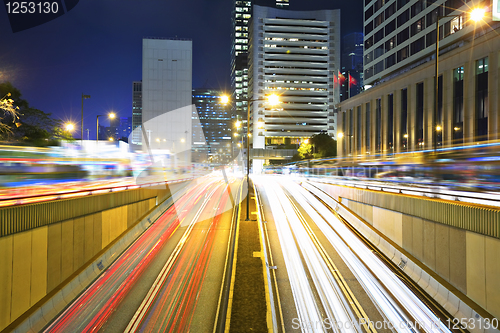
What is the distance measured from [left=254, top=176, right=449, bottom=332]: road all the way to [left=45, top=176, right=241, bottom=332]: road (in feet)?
7.30

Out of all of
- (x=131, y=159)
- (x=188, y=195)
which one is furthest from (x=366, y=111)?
(x=131, y=159)

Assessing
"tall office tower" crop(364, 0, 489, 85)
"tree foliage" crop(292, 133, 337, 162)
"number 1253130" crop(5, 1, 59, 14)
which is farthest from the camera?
"tree foliage" crop(292, 133, 337, 162)

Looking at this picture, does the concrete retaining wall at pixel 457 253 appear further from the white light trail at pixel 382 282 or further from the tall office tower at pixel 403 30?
the tall office tower at pixel 403 30

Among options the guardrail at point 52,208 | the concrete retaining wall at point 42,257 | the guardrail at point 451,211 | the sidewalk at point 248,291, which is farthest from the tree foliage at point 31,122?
the guardrail at point 451,211

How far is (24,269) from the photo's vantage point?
8383 mm

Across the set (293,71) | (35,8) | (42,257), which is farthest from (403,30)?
(293,71)

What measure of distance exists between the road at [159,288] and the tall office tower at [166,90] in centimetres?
3380

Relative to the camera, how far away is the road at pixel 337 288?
8.52 m

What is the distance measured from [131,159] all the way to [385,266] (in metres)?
22.4

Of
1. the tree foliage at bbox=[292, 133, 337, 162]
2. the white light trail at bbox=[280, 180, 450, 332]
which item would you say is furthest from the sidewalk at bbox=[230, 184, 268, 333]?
the tree foliage at bbox=[292, 133, 337, 162]

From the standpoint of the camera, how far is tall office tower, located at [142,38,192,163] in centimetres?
4966

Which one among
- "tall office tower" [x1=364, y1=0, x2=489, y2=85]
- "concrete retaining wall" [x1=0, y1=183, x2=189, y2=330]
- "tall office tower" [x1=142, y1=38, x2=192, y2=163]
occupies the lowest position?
"concrete retaining wall" [x1=0, y1=183, x2=189, y2=330]

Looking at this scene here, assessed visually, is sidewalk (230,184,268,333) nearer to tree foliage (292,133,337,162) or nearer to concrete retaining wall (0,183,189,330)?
concrete retaining wall (0,183,189,330)

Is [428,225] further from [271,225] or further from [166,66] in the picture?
[166,66]
